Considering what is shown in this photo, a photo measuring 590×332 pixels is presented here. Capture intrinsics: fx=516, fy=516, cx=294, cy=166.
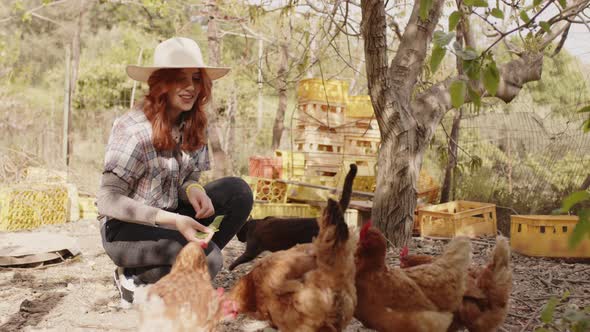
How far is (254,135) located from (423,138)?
8.01 m

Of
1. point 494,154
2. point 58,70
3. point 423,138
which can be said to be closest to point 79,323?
point 423,138

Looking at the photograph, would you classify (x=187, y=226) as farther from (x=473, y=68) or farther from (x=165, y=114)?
(x=473, y=68)

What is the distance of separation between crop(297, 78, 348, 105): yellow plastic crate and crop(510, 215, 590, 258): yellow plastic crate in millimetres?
2261

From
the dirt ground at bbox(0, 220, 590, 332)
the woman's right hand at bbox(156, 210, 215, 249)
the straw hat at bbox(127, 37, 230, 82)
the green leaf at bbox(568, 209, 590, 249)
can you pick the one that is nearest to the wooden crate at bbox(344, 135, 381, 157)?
the dirt ground at bbox(0, 220, 590, 332)

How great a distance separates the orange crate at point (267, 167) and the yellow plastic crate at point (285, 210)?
2.56 ft

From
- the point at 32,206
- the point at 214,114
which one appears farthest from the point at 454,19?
the point at 214,114

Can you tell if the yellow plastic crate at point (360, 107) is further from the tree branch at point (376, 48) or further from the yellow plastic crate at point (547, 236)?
the yellow plastic crate at point (547, 236)

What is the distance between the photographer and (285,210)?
5.52m

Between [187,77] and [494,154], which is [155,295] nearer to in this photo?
[187,77]

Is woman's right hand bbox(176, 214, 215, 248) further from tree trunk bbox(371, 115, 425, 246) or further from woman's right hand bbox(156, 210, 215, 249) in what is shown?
tree trunk bbox(371, 115, 425, 246)

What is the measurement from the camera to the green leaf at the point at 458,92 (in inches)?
59.3

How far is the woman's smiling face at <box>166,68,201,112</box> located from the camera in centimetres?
294

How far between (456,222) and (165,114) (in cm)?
309

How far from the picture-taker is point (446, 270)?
2537 millimetres
